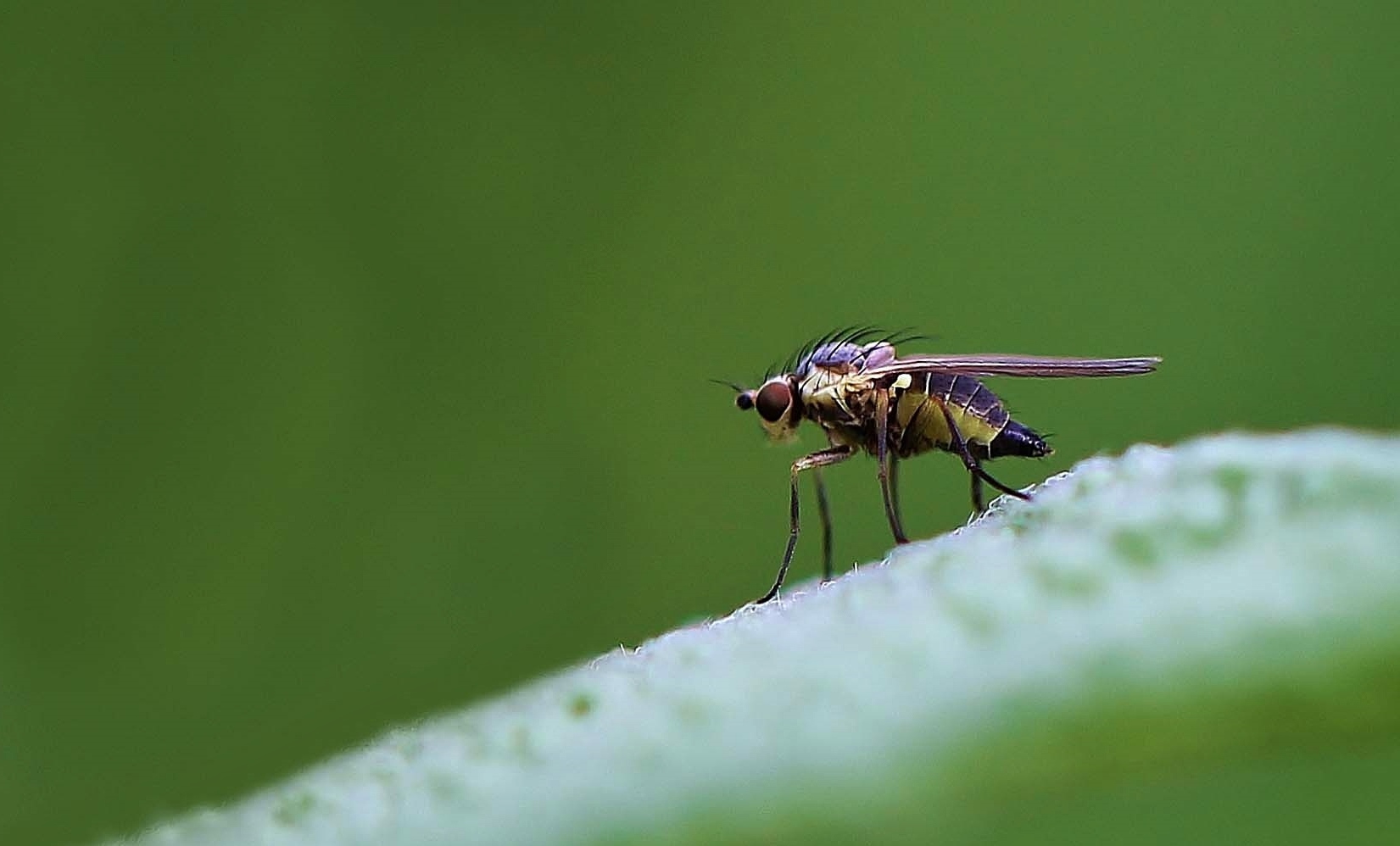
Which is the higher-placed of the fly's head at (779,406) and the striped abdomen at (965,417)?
the fly's head at (779,406)

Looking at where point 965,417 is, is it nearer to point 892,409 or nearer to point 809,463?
point 892,409

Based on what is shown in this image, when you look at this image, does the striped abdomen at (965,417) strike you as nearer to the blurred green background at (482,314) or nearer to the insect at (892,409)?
the insect at (892,409)

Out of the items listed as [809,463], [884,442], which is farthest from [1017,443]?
[809,463]

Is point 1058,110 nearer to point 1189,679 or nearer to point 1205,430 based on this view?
point 1205,430

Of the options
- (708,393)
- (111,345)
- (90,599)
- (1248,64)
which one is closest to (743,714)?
(90,599)

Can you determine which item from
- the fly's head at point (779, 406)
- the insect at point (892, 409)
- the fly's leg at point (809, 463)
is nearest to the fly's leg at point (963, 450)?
the insect at point (892, 409)

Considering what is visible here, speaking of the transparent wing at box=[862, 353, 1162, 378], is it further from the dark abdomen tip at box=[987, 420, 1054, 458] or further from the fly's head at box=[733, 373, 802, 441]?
the fly's head at box=[733, 373, 802, 441]

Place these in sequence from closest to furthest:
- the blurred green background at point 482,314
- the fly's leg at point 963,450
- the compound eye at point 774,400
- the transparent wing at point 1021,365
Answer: the transparent wing at point 1021,365 → the fly's leg at point 963,450 → the compound eye at point 774,400 → the blurred green background at point 482,314

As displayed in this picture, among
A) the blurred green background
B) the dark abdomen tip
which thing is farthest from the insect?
the blurred green background
